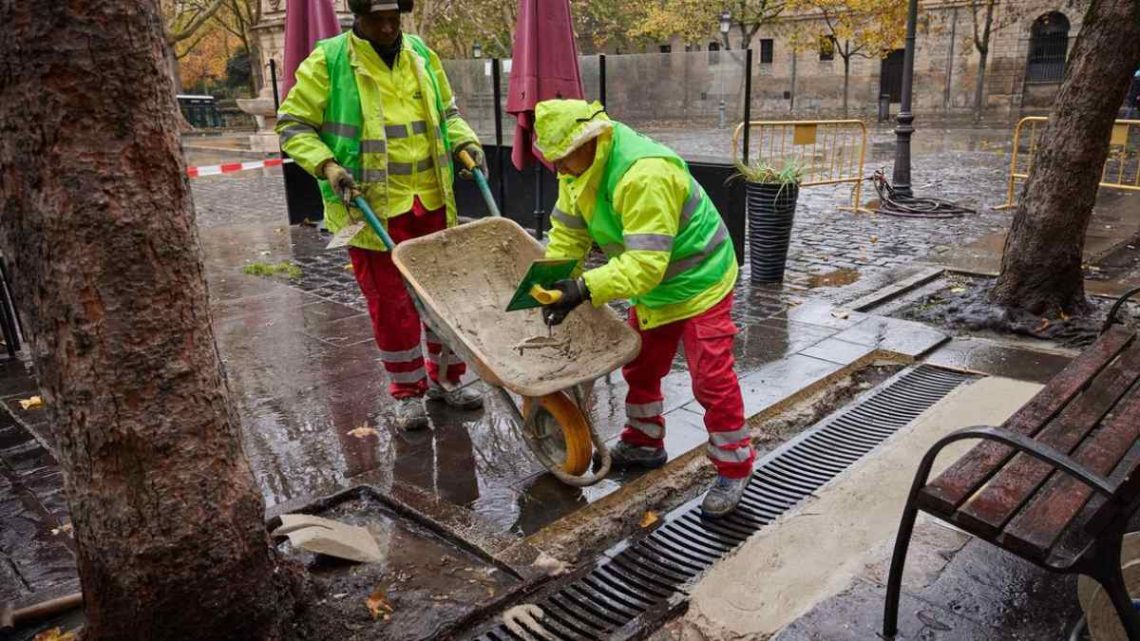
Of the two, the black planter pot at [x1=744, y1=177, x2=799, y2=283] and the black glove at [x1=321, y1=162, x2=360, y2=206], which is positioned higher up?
the black glove at [x1=321, y1=162, x2=360, y2=206]

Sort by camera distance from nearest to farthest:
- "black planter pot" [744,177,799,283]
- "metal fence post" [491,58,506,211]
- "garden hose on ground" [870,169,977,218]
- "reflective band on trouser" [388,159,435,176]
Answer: "reflective band on trouser" [388,159,435,176]
"black planter pot" [744,177,799,283]
"metal fence post" [491,58,506,211]
"garden hose on ground" [870,169,977,218]

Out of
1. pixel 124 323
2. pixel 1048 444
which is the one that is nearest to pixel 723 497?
pixel 1048 444

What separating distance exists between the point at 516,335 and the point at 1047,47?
113 feet

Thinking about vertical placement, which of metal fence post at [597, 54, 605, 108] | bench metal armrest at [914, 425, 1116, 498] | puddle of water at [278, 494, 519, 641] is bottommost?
puddle of water at [278, 494, 519, 641]

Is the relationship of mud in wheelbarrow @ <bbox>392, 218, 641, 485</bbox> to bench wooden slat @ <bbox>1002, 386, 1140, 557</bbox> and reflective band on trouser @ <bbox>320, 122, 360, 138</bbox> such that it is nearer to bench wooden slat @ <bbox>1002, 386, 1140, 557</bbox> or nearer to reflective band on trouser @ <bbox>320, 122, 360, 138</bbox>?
reflective band on trouser @ <bbox>320, 122, 360, 138</bbox>

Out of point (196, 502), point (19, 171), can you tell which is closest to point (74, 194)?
point (19, 171)

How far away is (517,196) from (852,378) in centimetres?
526

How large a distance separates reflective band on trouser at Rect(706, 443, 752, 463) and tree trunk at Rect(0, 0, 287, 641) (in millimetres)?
1844

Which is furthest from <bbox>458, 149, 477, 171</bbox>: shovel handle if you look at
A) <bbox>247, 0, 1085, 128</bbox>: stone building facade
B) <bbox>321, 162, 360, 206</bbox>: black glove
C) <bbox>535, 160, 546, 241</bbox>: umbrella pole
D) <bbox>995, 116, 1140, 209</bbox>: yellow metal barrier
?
<bbox>247, 0, 1085, 128</bbox>: stone building facade

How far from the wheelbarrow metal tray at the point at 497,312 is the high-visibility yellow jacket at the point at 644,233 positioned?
217 mm

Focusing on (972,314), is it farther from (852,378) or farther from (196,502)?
(196,502)

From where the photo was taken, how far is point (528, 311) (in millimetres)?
4047

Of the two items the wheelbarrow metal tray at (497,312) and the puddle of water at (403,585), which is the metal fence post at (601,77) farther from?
the puddle of water at (403,585)

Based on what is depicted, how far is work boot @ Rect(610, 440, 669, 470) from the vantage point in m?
3.97
